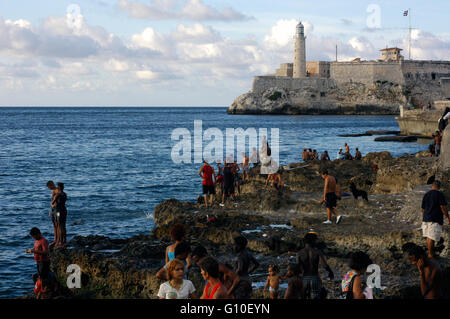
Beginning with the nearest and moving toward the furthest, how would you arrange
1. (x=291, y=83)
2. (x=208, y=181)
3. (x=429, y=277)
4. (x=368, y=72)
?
1. (x=429, y=277)
2. (x=208, y=181)
3. (x=291, y=83)
4. (x=368, y=72)

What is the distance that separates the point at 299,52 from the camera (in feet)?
348

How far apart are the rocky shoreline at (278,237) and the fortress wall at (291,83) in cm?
9093

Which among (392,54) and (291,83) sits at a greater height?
(392,54)

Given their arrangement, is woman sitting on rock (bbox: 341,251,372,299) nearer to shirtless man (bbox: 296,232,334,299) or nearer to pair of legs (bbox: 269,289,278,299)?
shirtless man (bbox: 296,232,334,299)

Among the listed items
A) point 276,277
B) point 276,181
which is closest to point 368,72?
point 276,181

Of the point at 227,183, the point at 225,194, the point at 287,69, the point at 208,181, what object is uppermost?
the point at 287,69

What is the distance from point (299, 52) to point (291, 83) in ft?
21.5

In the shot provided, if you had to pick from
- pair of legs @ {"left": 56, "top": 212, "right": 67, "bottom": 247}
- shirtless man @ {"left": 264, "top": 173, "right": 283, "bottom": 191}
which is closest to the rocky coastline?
shirtless man @ {"left": 264, "top": 173, "right": 283, "bottom": 191}

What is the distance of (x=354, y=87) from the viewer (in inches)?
4306

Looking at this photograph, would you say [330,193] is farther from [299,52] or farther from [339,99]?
[339,99]

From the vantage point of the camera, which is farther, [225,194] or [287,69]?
[287,69]

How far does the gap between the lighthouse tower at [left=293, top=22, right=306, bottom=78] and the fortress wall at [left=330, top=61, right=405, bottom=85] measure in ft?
26.0

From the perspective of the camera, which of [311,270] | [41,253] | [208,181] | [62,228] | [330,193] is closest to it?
[311,270]
